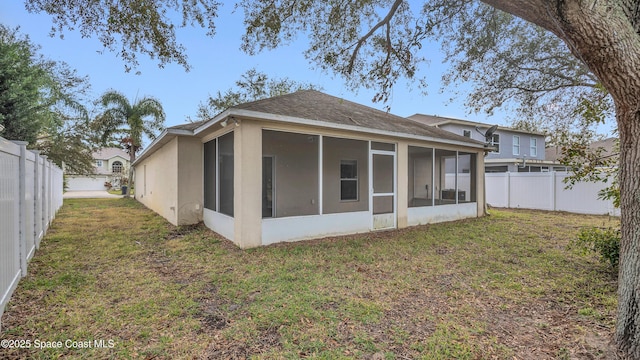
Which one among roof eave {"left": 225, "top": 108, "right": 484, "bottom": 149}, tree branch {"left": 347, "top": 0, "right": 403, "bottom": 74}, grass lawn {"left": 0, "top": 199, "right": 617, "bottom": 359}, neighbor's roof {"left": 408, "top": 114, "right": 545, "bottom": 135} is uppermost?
neighbor's roof {"left": 408, "top": 114, "right": 545, "bottom": 135}

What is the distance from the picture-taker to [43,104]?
1656 centimetres

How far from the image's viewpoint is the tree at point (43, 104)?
11797 millimetres

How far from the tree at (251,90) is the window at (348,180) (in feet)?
46.2

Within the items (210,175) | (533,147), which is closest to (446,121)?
(533,147)

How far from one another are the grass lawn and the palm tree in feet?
48.6

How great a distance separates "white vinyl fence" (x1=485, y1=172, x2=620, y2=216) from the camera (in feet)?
38.5

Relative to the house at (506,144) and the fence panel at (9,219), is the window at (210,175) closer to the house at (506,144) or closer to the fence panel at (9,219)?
the fence panel at (9,219)

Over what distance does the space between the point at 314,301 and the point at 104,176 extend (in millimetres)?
38851

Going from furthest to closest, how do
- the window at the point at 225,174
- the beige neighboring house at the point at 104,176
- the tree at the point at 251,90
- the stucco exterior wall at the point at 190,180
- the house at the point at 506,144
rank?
the beige neighboring house at the point at 104,176 < the tree at the point at 251,90 < the house at the point at 506,144 < the stucco exterior wall at the point at 190,180 < the window at the point at 225,174

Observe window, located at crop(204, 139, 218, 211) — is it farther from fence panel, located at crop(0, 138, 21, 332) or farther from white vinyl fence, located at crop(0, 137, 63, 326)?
fence panel, located at crop(0, 138, 21, 332)

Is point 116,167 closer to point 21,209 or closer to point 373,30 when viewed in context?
point 21,209

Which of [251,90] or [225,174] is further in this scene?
[251,90]

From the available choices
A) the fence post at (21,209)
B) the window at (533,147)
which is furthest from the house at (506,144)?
the fence post at (21,209)

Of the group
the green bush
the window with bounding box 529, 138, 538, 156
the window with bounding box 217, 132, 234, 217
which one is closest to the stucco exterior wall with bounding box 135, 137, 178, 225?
the window with bounding box 217, 132, 234, 217
